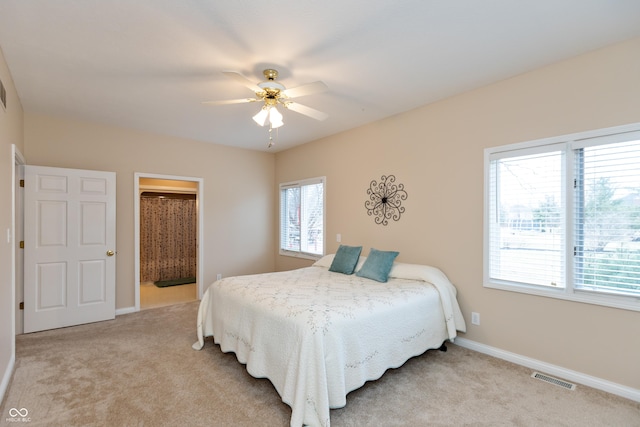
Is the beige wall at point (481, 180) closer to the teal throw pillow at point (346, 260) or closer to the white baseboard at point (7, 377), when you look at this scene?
the teal throw pillow at point (346, 260)

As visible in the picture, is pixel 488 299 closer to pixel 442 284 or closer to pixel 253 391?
pixel 442 284

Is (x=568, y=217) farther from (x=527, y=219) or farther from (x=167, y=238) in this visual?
(x=167, y=238)

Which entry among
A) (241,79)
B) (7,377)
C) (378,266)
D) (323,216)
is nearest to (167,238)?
(323,216)

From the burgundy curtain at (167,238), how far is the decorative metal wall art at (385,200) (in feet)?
15.4

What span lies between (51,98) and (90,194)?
120 cm

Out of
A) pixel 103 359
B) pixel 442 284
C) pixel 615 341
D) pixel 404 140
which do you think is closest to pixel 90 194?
pixel 103 359

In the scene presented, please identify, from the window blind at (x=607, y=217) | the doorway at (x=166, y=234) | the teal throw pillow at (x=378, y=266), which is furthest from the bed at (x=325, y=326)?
the doorway at (x=166, y=234)

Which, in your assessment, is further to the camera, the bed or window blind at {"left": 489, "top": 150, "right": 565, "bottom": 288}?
window blind at {"left": 489, "top": 150, "right": 565, "bottom": 288}

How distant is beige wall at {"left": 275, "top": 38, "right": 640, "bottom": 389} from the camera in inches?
95.3

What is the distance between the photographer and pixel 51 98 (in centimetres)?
338

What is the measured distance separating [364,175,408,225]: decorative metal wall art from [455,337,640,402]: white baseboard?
1.58m

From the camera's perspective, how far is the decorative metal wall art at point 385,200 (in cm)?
391

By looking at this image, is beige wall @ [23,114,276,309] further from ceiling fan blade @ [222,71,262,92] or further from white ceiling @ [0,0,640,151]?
ceiling fan blade @ [222,71,262,92]

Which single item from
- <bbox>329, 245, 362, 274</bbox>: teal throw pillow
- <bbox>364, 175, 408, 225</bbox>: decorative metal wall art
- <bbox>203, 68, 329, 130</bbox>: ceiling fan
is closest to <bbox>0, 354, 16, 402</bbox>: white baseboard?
<bbox>203, 68, 329, 130</bbox>: ceiling fan
